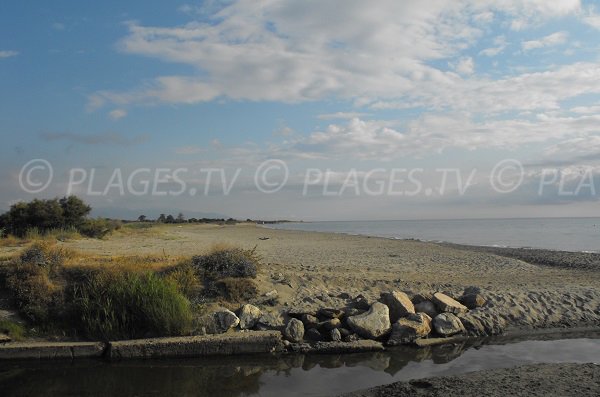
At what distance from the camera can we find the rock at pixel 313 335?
1043 cm

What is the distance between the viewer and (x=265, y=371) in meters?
8.80

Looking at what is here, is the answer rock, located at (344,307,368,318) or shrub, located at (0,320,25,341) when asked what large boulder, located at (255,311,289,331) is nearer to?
rock, located at (344,307,368,318)

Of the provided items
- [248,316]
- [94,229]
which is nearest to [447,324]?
[248,316]

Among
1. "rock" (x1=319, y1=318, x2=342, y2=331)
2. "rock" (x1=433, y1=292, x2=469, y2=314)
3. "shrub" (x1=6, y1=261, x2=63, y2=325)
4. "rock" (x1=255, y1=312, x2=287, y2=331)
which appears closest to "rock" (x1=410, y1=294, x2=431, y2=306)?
"rock" (x1=433, y1=292, x2=469, y2=314)

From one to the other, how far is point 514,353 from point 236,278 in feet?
21.4

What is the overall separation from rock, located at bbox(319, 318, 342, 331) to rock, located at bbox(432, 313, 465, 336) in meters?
2.08

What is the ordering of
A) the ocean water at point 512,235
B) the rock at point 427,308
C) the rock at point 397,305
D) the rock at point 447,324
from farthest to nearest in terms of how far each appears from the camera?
the ocean water at point 512,235, the rock at point 427,308, the rock at point 397,305, the rock at point 447,324

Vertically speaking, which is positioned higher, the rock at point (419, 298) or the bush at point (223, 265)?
the bush at point (223, 265)

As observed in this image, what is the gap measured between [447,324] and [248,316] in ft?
14.0

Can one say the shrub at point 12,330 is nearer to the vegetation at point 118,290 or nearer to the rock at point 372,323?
the vegetation at point 118,290

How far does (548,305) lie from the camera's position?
41.2ft

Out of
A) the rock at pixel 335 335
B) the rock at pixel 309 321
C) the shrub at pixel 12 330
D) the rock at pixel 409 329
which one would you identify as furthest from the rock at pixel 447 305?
the shrub at pixel 12 330

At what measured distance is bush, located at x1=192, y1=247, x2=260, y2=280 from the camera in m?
12.8

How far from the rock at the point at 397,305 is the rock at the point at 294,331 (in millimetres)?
2095
